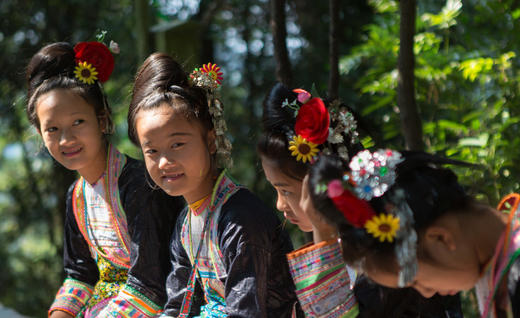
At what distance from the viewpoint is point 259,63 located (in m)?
5.16

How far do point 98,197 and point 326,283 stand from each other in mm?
1353

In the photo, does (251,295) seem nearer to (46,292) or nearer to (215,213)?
(215,213)

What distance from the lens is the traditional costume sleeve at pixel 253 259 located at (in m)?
2.11

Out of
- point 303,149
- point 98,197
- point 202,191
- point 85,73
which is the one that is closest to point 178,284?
point 202,191

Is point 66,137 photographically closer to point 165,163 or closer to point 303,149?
point 165,163

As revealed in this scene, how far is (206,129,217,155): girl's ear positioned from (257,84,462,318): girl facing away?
1.06 feet

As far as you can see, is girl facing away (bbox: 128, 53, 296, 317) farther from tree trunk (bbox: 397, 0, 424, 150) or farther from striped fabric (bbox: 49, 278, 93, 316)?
tree trunk (bbox: 397, 0, 424, 150)

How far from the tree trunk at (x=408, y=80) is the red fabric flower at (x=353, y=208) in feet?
3.85

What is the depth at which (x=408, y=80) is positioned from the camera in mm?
2703

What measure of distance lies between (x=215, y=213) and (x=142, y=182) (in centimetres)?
55

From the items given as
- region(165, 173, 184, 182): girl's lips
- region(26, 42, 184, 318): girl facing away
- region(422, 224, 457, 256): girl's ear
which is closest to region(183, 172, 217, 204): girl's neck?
region(165, 173, 184, 182): girl's lips

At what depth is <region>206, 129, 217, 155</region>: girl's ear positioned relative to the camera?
2430 millimetres

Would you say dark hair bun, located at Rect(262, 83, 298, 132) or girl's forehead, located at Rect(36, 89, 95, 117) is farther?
girl's forehead, located at Rect(36, 89, 95, 117)

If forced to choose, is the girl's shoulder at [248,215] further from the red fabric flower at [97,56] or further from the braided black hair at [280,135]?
the red fabric flower at [97,56]
